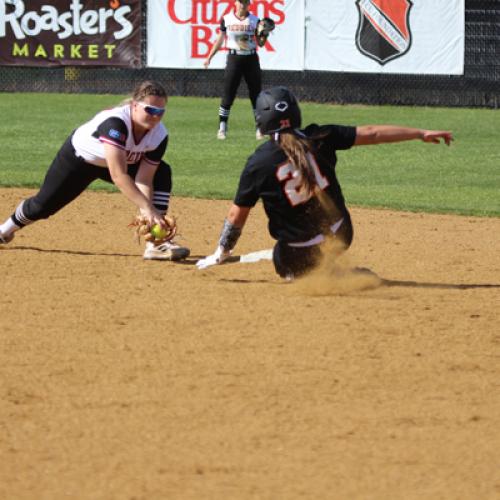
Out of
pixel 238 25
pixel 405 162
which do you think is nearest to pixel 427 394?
pixel 405 162

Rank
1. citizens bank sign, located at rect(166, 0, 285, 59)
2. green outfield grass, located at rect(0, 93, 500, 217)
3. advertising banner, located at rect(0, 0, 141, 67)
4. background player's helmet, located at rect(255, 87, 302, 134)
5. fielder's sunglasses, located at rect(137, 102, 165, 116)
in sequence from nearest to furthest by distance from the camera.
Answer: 1. background player's helmet, located at rect(255, 87, 302, 134)
2. fielder's sunglasses, located at rect(137, 102, 165, 116)
3. green outfield grass, located at rect(0, 93, 500, 217)
4. citizens bank sign, located at rect(166, 0, 285, 59)
5. advertising banner, located at rect(0, 0, 141, 67)

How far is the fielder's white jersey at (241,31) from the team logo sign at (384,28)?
346 cm

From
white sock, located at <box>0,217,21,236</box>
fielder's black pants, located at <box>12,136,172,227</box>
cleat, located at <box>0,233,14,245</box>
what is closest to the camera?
fielder's black pants, located at <box>12,136,172,227</box>

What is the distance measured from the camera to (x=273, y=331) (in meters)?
6.43

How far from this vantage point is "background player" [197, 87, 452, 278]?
279 inches

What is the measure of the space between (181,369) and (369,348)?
1069mm

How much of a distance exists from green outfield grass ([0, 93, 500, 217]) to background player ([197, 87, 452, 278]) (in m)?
3.85

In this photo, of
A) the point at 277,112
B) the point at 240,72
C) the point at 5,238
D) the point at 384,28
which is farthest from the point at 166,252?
the point at 384,28

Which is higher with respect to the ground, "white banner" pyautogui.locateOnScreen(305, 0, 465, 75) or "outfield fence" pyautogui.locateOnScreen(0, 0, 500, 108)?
"white banner" pyautogui.locateOnScreen(305, 0, 465, 75)

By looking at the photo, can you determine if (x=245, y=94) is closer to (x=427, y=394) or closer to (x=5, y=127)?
(x=5, y=127)

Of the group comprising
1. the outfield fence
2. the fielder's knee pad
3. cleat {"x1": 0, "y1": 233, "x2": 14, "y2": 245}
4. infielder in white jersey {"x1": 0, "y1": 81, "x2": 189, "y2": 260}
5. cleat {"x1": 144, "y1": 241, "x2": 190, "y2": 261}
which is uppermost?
infielder in white jersey {"x1": 0, "y1": 81, "x2": 189, "y2": 260}

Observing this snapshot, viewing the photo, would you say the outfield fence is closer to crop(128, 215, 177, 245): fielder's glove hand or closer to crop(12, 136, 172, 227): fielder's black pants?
crop(12, 136, 172, 227): fielder's black pants

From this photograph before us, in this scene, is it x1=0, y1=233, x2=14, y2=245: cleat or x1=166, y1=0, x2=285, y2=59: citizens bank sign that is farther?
x1=166, y1=0, x2=285, y2=59: citizens bank sign

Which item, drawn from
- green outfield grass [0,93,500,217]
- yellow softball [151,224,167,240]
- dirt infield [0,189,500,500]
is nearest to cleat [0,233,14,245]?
dirt infield [0,189,500,500]
